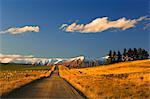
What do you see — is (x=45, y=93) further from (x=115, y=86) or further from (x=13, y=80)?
(x=13, y=80)

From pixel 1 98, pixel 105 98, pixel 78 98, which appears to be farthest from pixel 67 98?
pixel 1 98

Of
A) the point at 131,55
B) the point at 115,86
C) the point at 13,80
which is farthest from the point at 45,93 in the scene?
the point at 131,55

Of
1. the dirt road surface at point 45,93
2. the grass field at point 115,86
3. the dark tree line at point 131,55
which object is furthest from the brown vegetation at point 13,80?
the dark tree line at point 131,55

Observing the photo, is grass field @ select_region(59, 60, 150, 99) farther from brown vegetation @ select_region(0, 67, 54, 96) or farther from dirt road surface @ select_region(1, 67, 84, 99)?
brown vegetation @ select_region(0, 67, 54, 96)

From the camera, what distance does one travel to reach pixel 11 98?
2155cm

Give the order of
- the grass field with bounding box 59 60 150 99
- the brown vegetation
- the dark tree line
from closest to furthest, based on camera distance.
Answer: the grass field with bounding box 59 60 150 99
the brown vegetation
the dark tree line

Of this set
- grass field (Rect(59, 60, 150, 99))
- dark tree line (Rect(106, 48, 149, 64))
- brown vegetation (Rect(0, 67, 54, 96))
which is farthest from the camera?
dark tree line (Rect(106, 48, 149, 64))

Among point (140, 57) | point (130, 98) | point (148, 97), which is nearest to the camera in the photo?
point (130, 98)

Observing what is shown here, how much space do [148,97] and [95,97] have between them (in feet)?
11.0

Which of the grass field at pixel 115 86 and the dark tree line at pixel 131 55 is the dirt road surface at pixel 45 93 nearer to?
the grass field at pixel 115 86

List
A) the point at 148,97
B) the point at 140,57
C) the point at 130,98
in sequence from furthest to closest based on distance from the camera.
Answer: the point at 140,57 → the point at 148,97 → the point at 130,98

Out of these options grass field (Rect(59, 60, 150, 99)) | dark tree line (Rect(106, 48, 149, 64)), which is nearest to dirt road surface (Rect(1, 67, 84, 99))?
grass field (Rect(59, 60, 150, 99))

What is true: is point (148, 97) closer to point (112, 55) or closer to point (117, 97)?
point (117, 97)

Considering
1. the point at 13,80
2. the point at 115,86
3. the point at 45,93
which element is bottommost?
the point at 45,93
